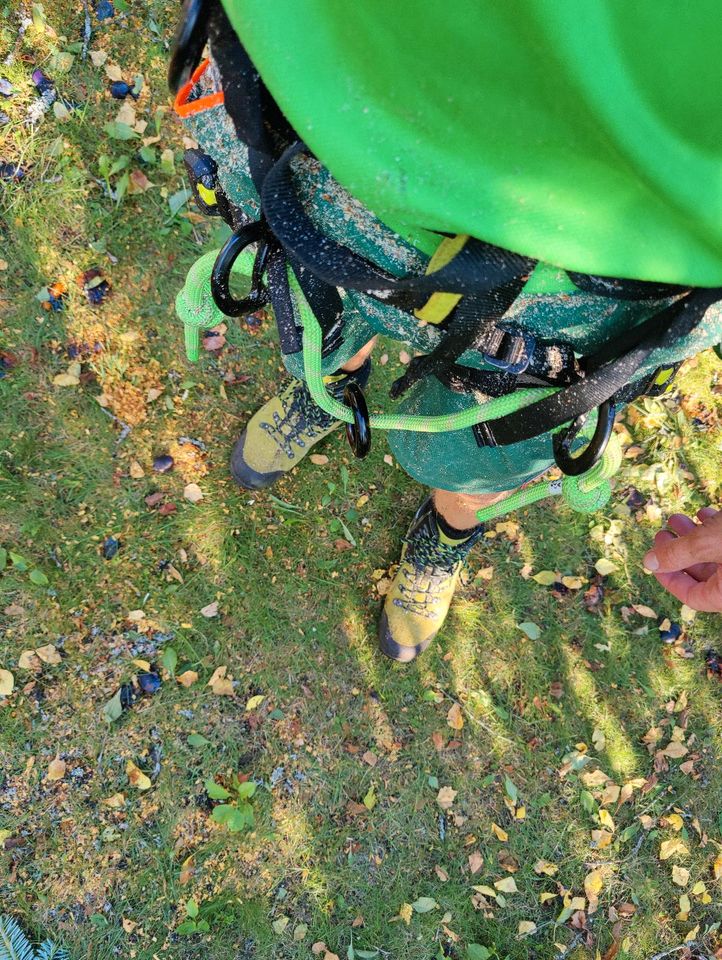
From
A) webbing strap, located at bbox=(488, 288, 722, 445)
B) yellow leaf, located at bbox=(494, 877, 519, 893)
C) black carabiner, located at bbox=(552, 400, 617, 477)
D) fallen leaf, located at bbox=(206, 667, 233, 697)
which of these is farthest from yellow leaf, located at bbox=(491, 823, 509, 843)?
webbing strap, located at bbox=(488, 288, 722, 445)

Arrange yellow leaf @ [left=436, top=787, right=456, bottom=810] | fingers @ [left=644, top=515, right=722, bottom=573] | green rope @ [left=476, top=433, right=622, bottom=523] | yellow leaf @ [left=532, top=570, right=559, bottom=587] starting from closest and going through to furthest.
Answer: green rope @ [left=476, top=433, right=622, bottom=523], fingers @ [left=644, top=515, right=722, bottom=573], yellow leaf @ [left=436, top=787, right=456, bottom=810], yellow leaf @ [left=532, top=570, right=559, bottom=587]

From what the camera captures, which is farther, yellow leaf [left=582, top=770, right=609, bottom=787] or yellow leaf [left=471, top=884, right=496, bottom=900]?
yellow leaf [left=582, top=770, right=609, bottom=787]

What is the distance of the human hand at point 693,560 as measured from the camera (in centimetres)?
173

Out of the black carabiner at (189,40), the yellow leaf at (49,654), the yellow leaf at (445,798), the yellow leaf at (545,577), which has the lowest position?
the yellow leaf at (49,654)

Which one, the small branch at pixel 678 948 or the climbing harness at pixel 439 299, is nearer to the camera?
the climbing harness at pixel 439 299

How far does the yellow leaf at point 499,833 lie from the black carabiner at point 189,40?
2.97 metres

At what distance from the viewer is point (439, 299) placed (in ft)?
3.76

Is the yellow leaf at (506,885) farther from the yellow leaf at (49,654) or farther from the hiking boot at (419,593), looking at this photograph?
the yellow leaf at (49,654)

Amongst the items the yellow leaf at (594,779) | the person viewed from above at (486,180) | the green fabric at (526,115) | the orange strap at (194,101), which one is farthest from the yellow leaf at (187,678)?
the green fabric at (526,115)

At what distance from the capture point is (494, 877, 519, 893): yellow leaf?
2826mm

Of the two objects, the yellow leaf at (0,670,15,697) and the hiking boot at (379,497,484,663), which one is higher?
the hiking boot at (379,497,484,663)

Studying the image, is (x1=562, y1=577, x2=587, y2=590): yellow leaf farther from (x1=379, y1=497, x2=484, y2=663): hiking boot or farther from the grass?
(x1=379, y1=497, x2=484, y2=663): hiking boot

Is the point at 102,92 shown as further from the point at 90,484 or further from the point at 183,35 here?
the point at 183,35

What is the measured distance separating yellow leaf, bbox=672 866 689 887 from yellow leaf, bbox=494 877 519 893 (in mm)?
747
